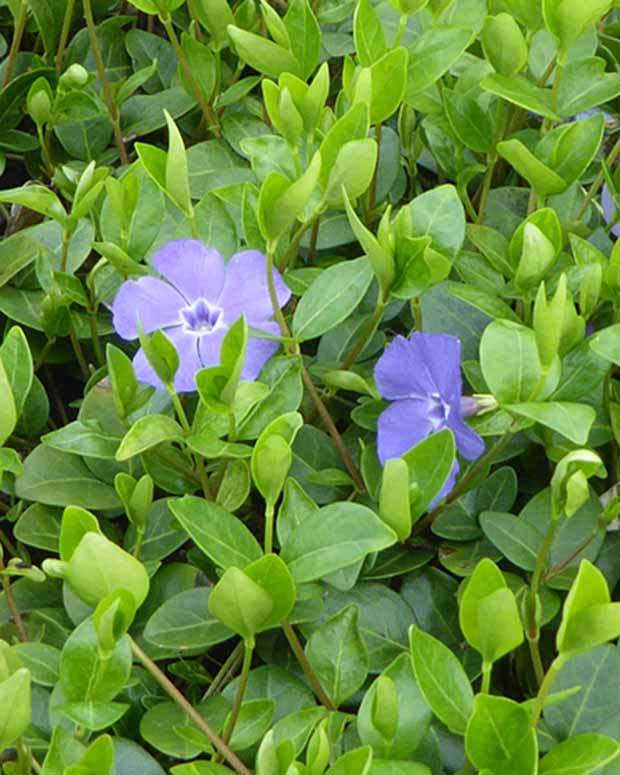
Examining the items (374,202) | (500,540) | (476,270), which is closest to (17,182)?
(374,202)

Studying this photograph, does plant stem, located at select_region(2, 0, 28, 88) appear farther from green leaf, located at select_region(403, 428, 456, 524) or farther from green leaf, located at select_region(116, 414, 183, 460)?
green leaf, located at select_region(403, 428, 456, 524)

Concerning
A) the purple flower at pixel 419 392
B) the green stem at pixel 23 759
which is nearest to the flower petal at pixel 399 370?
the purple flower at pixel 419 392

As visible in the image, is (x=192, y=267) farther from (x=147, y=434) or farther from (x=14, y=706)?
(x=14, y=706)

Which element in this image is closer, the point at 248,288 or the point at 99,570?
the point at 99,570

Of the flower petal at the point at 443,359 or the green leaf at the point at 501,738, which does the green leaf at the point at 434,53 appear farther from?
the green leaf at the point at 501,738

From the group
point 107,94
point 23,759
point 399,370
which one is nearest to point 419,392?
point 399,370
